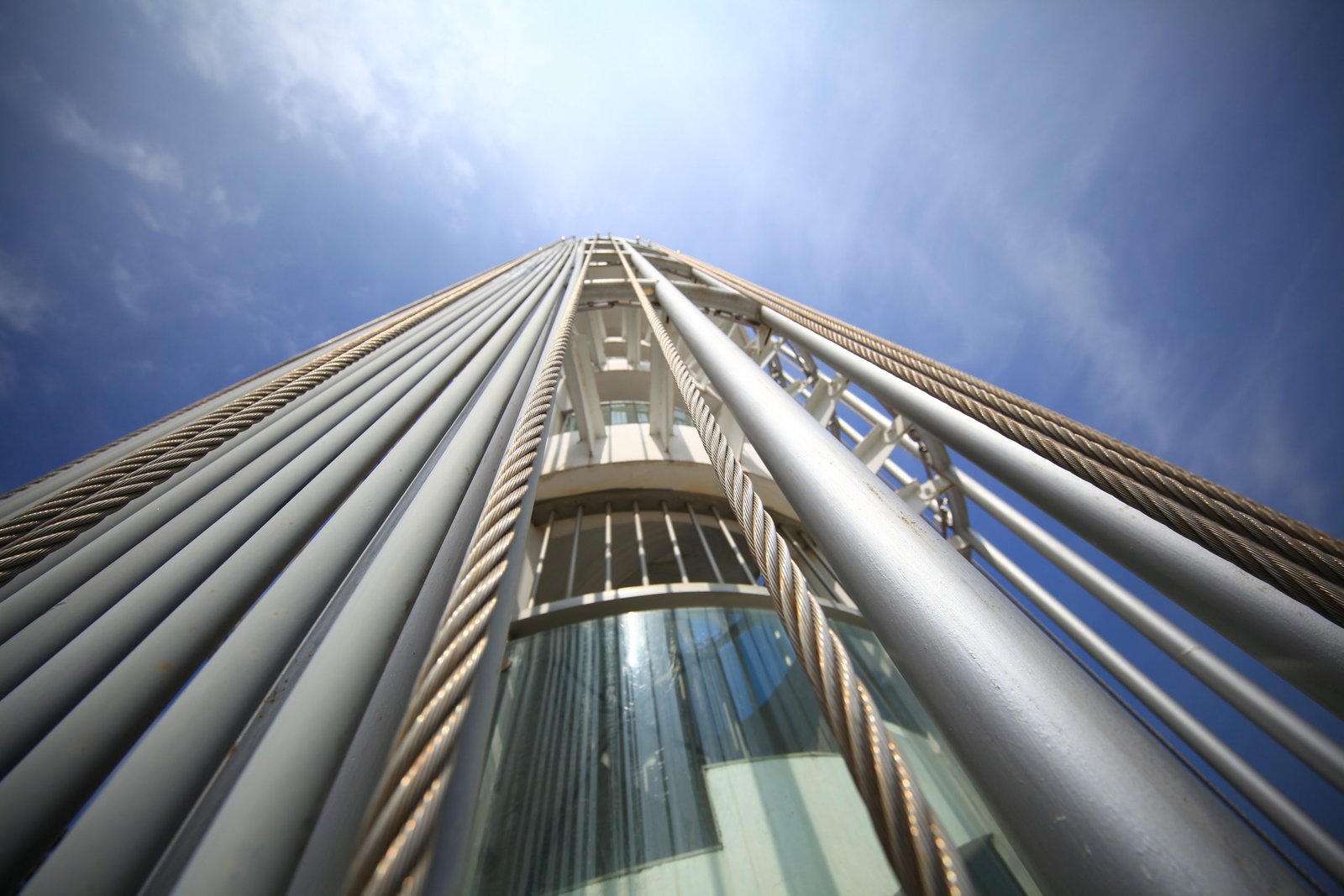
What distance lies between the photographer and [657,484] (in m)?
4.50

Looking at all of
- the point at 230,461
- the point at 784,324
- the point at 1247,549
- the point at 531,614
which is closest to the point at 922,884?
the point at 1247,549

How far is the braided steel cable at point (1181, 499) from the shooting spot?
34.1 inches

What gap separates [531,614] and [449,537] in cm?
166

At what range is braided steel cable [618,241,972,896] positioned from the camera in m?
0.57

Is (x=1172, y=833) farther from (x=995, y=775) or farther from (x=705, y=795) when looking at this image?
(x=705, y=795)

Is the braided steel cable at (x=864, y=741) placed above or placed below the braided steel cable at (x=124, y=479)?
below

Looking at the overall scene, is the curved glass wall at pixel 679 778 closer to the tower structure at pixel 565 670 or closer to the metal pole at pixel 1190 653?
the tower structure at pixel 565 670

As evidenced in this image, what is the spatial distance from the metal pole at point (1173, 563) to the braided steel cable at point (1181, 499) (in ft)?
0.56

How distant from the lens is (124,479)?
1267 millimetres

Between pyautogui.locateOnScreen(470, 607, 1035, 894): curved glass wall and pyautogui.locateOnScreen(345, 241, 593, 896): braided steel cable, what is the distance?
1.62 meters

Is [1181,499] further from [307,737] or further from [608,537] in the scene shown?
[608,537]

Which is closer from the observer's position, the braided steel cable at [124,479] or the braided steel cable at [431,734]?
the braided steel cable at [431,734]

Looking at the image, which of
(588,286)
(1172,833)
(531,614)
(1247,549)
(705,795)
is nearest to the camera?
(1172,833)

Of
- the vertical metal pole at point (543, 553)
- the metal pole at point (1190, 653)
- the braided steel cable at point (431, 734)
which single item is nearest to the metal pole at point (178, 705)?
the braided steel cable at point (431, 734)
